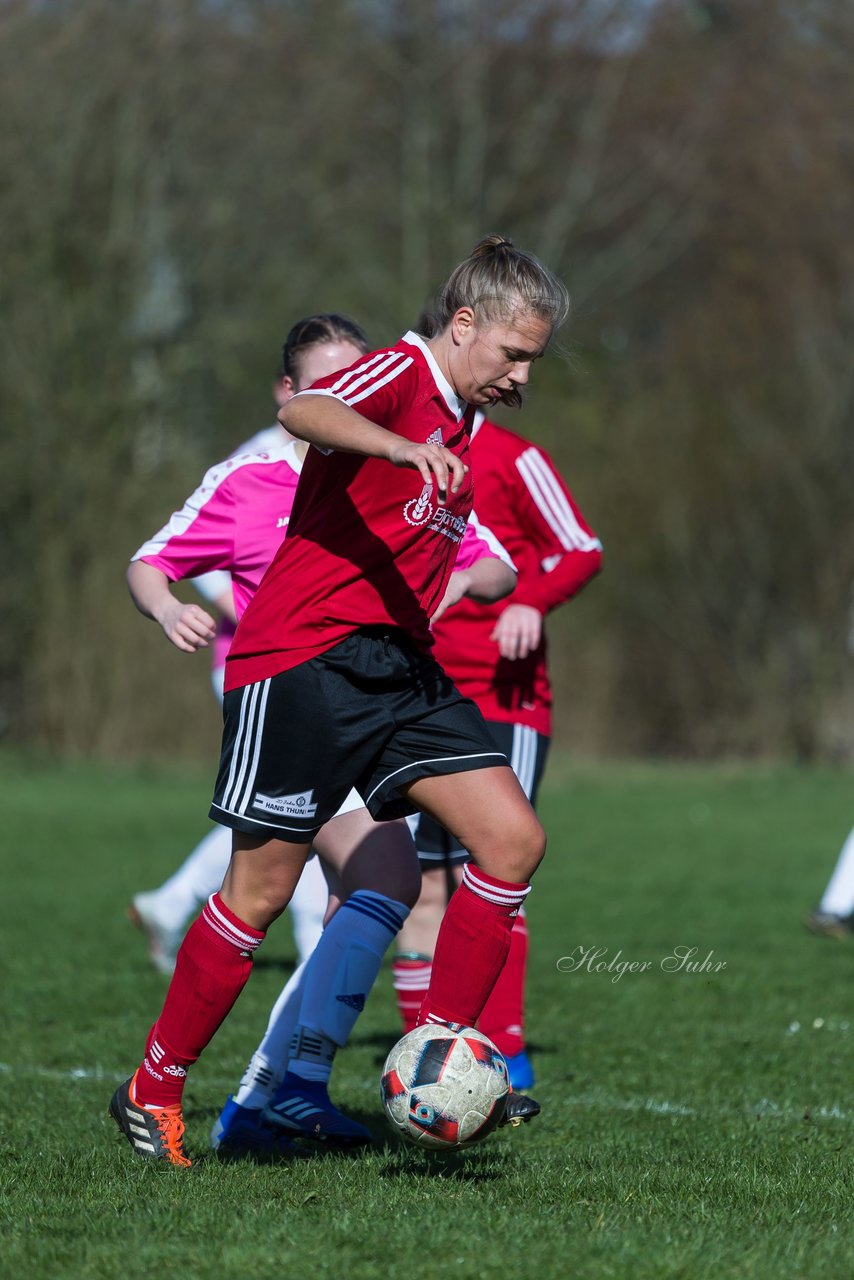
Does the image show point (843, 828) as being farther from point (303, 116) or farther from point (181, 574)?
point (303, 116)

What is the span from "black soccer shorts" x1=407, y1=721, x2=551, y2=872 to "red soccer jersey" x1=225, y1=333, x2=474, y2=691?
1.42 m

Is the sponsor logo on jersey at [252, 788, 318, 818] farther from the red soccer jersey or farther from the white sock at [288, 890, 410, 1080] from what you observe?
the white sock at [288, 890, 410, 1080]

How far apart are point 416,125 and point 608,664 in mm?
9140

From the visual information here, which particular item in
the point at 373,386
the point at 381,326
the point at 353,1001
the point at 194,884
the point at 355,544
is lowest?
the point at 194,884

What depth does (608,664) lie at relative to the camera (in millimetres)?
20109

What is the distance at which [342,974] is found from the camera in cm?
428

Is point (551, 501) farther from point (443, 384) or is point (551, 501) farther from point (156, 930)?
point (156, 930)

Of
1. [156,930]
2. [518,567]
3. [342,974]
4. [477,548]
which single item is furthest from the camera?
[156,930]

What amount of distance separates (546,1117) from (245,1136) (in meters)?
0.86

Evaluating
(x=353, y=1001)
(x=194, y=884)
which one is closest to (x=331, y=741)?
(x=353, y=1001)

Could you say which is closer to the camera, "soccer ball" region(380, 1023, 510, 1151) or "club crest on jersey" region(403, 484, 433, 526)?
"soccer ball" region(380, 1023, 510, 1151)

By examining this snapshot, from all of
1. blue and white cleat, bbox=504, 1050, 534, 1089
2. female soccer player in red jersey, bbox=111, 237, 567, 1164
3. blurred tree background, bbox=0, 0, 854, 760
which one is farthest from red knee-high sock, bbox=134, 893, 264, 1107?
blurred tree background, bbox=0, 0, 854, 760

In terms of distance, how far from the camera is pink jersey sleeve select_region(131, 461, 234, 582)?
4371 millimetres

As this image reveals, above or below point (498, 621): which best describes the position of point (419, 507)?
above
